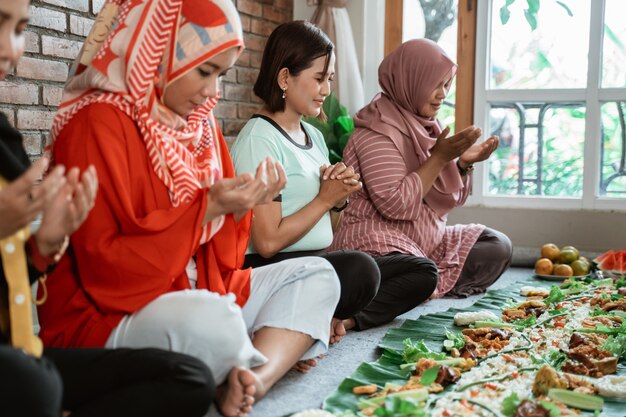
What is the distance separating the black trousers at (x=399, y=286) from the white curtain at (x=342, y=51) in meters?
1.62

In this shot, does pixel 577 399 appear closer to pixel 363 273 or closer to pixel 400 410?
pixel 400 410

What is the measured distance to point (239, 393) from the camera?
1.54 meters

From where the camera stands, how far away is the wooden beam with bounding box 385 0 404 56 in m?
4.26

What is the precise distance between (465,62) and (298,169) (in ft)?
7.40

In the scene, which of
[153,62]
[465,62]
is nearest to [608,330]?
[153,62]

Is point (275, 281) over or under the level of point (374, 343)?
over

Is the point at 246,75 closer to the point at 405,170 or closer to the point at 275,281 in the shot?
the point at 405,170

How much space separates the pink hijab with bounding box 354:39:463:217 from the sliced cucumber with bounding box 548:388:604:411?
4.52ft

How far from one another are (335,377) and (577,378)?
25.0 inches

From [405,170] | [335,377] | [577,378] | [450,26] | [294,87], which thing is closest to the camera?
[577,378]

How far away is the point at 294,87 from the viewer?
2.30 m

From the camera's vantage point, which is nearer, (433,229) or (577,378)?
(577,378)

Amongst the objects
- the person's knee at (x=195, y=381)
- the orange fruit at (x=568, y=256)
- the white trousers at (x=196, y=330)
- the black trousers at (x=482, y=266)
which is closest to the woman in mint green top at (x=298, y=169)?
the white trousers at (x=196, y=330)

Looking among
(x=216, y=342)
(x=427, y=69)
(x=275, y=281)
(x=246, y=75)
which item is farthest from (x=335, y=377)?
(x=246, y=75)
